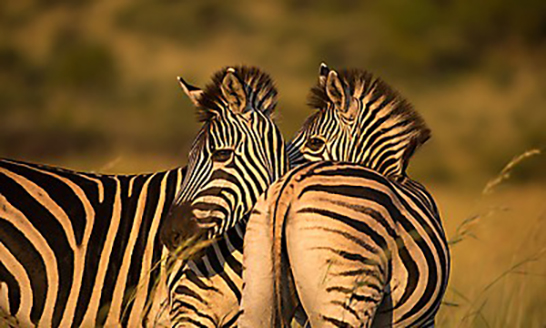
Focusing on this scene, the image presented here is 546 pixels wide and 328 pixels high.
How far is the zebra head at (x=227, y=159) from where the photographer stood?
14.9ft

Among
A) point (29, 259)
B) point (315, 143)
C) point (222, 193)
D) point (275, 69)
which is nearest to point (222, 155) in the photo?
point (222, 193)

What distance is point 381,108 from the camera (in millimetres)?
5488

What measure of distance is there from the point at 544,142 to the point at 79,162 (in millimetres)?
11284

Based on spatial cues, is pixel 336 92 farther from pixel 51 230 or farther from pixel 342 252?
pixel 51 230

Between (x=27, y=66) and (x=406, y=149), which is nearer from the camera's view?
(x=406, y=149)

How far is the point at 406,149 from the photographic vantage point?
17.7 feet

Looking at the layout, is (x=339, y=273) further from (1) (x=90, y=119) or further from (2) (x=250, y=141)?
(1) (x=90, y=119)

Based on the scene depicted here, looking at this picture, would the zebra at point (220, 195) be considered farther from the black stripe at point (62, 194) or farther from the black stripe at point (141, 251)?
the black stripe at point (62, 194)

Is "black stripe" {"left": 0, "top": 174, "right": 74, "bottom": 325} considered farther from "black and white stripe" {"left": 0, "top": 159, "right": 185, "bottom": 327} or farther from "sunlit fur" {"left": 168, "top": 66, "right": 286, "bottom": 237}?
"sunlit fur" {"left": 168, "top": 66, "right": 286, "bottom": 237}

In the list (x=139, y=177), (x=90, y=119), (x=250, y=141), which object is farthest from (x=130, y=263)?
(x=90, y=119)

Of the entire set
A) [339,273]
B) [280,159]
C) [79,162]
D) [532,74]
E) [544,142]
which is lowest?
[339,273]

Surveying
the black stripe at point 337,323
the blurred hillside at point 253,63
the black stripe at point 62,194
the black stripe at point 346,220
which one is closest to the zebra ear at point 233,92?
the black stripe at point 346,220

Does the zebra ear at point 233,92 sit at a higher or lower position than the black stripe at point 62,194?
higher

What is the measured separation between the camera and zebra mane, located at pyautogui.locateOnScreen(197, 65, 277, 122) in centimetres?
491
